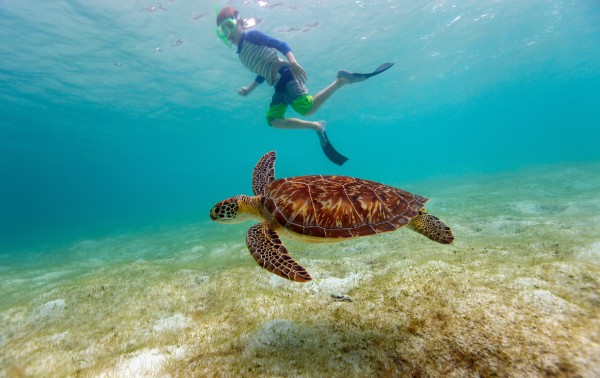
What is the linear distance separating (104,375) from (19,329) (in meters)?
2.67

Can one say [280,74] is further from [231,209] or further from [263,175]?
[231,209]

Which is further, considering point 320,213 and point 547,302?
point 320,213

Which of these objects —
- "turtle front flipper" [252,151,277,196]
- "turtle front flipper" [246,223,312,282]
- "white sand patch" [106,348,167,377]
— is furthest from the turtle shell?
"white sand patch" [106,348,167,377]

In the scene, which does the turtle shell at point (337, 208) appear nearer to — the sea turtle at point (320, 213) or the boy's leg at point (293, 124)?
the sea turtle at point (320, 213)

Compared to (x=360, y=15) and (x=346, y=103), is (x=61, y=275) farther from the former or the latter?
(x=346, y=103)

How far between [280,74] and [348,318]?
23.9ft

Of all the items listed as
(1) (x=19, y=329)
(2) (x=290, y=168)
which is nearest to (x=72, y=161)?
(1) (x=19, y=329)

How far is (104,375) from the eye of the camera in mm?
2512

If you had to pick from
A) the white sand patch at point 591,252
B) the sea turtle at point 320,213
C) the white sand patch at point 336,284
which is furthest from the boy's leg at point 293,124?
the white sand patch at point 591,252

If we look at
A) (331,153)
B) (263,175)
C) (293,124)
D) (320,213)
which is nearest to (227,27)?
(293,124)

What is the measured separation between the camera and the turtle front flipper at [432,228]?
374 cm

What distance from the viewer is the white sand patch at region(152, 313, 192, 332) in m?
3.43

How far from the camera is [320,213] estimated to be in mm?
3572

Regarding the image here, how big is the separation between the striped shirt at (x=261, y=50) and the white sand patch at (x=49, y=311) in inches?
297
